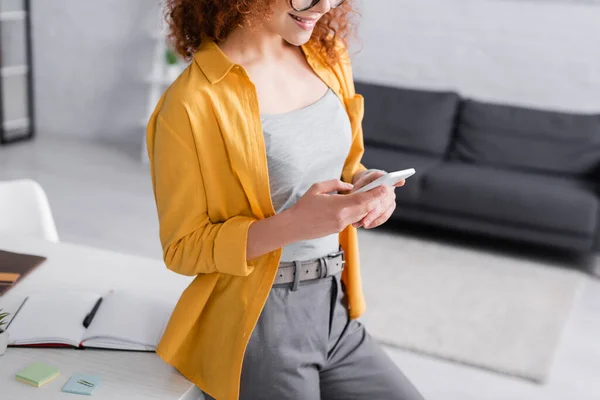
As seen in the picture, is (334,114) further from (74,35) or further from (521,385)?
(74,35)

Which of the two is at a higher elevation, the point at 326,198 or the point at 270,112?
the point at 270,112

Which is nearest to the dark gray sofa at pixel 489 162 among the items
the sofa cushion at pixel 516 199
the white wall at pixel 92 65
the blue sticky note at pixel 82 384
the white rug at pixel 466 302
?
the sofa cushion at pixel 516 199

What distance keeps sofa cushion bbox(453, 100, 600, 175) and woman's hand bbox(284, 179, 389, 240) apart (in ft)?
10.9

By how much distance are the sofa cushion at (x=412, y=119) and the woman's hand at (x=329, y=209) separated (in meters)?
3.36

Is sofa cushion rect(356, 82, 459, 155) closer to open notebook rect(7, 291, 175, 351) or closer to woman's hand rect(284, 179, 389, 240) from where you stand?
open notebook rect(7, 291, 175, 351)

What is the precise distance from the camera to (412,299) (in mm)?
3436

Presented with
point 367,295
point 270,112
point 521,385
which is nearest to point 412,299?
point 367,295

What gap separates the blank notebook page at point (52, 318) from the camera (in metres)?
1.51

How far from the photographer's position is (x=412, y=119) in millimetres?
4578

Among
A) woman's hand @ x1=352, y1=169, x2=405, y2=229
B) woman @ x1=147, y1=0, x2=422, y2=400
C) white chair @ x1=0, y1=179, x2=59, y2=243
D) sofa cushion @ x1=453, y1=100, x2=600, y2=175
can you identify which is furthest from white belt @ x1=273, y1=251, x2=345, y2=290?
sofa cushion @ x1=453, y1=100, x2=600, y2=175

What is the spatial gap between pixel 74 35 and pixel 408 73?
2.55 meters

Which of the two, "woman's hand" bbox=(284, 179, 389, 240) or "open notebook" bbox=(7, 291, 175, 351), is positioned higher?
"woman's hand" bbox=(284, 179, 389, 240)

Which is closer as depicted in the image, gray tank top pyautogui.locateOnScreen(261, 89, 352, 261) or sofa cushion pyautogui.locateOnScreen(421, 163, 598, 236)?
gray tank top pyautogui.locateOnScreen(261, 89, 352, 261)

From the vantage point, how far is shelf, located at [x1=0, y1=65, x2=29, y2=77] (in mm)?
5363
